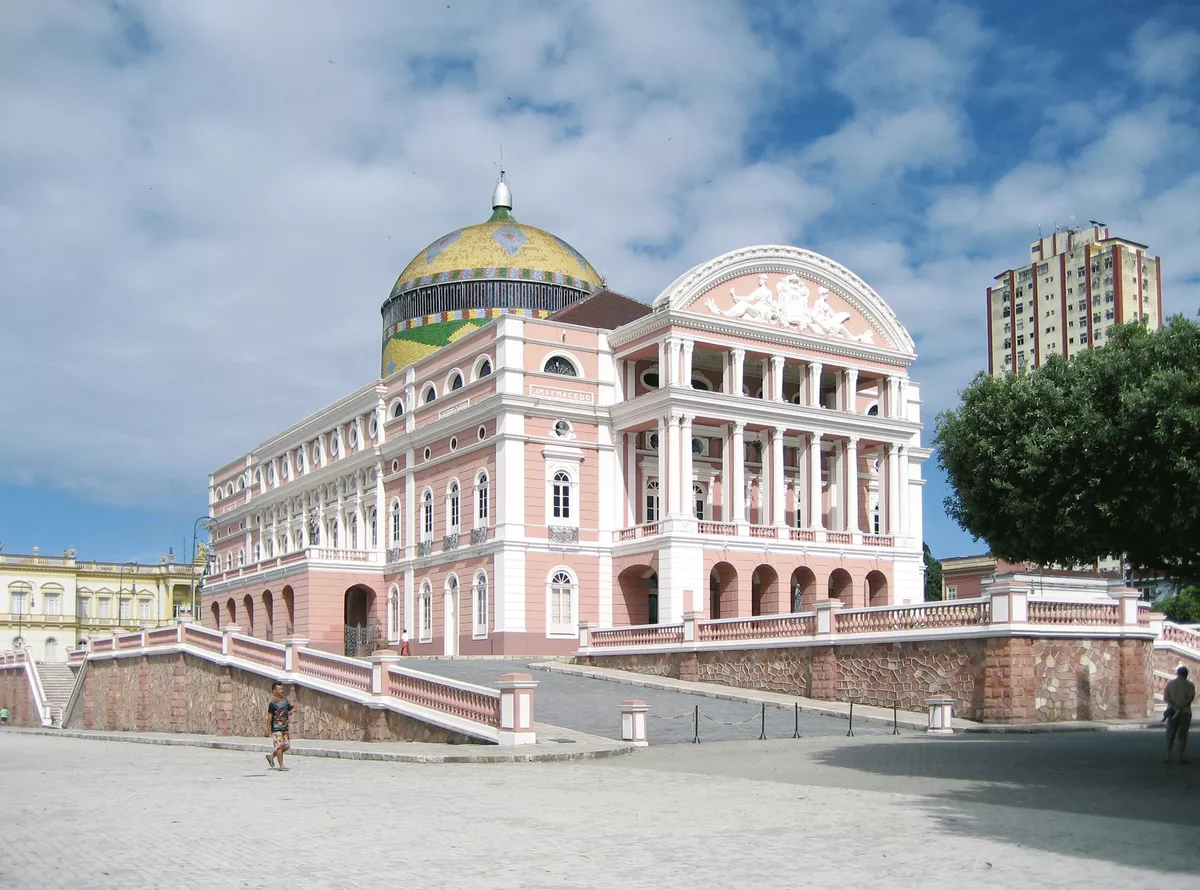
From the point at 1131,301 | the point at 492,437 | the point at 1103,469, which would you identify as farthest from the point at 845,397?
the point at 1131,301

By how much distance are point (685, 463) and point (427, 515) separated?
10.8 metres

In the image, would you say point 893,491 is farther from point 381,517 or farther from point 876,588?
point 381,517

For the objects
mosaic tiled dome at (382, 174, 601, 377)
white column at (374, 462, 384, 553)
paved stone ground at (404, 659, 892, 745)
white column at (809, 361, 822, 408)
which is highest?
mosaic tiled dome at (382, 174, 601, 377)

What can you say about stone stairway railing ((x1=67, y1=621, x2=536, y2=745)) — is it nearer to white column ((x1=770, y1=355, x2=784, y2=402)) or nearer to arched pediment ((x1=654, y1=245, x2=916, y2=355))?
arched pediment ((x1=654, y1=245, x2=916, y2=355))

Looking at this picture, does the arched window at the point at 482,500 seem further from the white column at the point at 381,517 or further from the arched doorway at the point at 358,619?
the arched doorway at the point at 358,619

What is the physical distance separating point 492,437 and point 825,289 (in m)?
12.5

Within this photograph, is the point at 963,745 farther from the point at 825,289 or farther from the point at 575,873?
the point at 825,289

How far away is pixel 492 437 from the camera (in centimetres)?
4497

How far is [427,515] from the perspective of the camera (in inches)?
1950

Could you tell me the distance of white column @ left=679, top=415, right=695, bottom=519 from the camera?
43.5 meters

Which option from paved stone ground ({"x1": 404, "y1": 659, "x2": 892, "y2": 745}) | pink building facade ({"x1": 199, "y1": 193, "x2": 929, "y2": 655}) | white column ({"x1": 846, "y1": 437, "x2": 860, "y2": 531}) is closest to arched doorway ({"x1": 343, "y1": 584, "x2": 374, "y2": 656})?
pink building facade ({"x1": 199, "y1": 193, "x2": 929, "y2": 655})

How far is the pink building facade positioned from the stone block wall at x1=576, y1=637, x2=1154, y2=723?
1224 centimetres

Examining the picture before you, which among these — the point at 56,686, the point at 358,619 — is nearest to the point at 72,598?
the point at 56,686

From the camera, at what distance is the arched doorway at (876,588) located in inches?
1866
